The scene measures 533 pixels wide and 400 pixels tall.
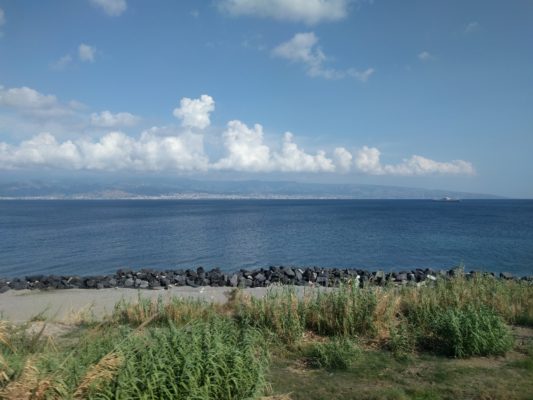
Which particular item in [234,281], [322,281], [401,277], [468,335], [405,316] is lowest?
[234,281]

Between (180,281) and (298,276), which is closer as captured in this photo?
(180,281)

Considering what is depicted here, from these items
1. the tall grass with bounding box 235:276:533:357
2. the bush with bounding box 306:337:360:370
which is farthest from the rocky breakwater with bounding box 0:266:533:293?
the bush with bounding box 306:337:360:370

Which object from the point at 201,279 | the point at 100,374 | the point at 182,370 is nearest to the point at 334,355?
the point at 182,370

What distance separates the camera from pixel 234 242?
46469 mm

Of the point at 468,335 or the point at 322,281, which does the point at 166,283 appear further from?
the point at 468,335

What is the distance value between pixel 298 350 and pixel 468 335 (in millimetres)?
3229

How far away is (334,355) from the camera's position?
7484 mm

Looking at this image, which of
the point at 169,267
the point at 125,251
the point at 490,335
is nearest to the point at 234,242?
the point at 125,251

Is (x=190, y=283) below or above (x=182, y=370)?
below

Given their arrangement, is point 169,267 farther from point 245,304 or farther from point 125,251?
point 245,304

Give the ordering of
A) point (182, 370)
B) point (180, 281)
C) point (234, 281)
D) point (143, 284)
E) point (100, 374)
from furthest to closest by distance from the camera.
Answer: point (180, 281) < point (234, 281) < point (143, 284) < point (182, 370) < point (100, 374)

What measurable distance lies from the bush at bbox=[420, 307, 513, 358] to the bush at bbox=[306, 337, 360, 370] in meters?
1.75

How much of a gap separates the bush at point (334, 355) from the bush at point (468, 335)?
1.75 meters

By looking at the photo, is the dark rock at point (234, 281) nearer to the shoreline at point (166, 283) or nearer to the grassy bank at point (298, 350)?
the shoreline at point (166, 283)
